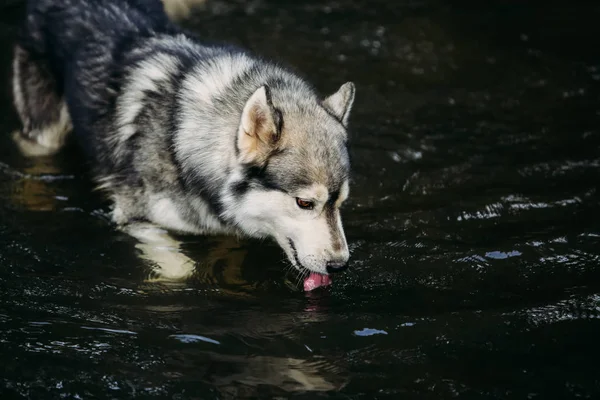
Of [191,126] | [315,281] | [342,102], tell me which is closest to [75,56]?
[191,126]

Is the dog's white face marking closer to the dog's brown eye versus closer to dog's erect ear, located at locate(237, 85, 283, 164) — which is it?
the dog's brown eye

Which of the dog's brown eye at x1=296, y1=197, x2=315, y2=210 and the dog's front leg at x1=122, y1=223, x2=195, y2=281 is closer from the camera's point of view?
the dog's brown eye at x1=296, y1=197, x2=315, y2=210

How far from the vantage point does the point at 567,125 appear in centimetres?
759

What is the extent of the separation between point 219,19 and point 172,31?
4548mm

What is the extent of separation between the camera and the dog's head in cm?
444

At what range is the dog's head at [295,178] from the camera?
14.6 ft

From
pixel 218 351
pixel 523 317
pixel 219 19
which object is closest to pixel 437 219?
pixel 523 317


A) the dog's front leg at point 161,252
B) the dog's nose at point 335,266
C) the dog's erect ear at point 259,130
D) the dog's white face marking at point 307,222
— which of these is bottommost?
the dog's front leg at point 161,252

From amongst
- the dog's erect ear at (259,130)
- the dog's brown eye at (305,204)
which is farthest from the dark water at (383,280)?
the dog's erect ear at (259,130)

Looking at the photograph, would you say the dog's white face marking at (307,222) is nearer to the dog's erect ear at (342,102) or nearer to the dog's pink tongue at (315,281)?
the dog's pink tongue at (315,281)

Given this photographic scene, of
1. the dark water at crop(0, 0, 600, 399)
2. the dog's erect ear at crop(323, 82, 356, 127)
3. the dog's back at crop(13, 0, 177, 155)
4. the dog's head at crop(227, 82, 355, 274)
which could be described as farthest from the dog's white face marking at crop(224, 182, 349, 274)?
the dog's back at crop(13, 0, 177, 155)

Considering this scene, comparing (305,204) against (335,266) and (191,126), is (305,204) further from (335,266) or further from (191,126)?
(191,126)

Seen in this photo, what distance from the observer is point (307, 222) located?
14.8ft

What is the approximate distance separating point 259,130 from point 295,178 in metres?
0.38
